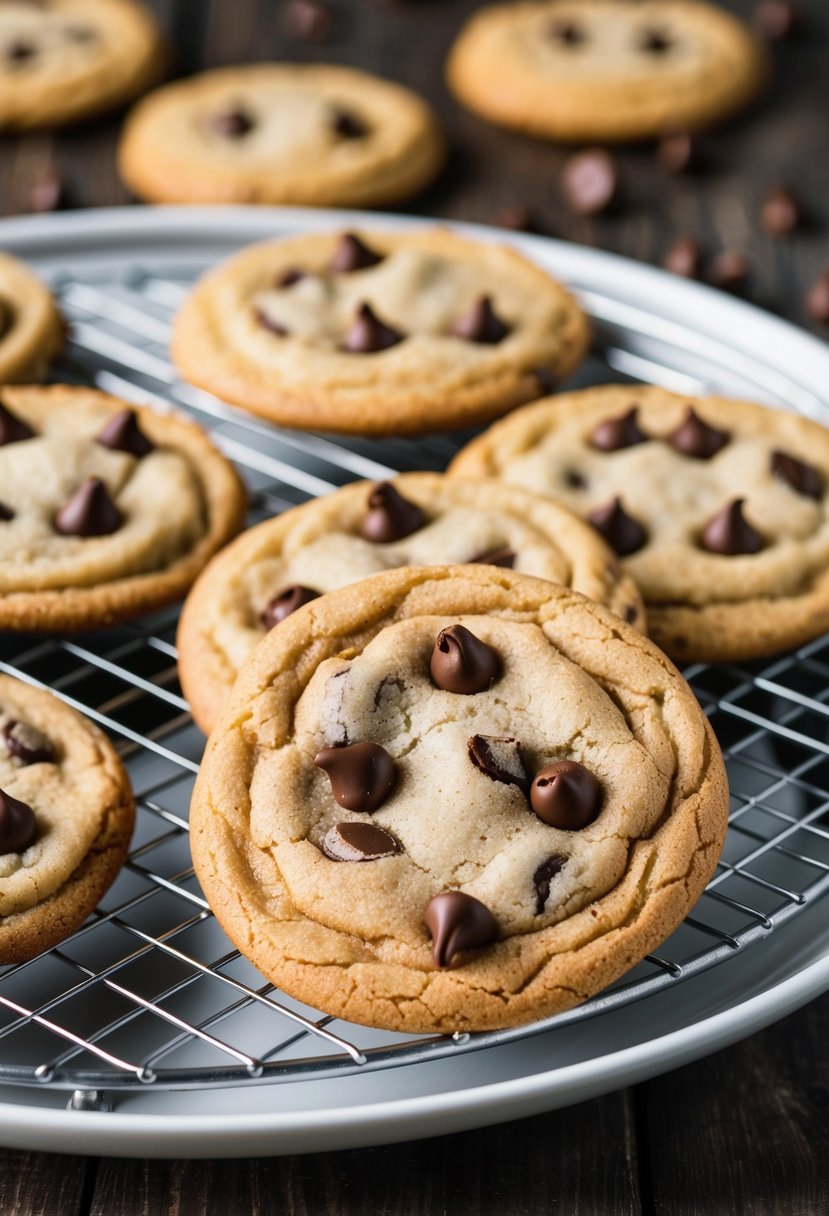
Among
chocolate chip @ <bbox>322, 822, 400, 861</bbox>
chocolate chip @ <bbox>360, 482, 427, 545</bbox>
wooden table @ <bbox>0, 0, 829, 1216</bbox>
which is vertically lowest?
wooden table @ <bbox>0, 0, 829, 1216</bbox>

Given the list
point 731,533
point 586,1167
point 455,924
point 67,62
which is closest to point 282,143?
point 67,62

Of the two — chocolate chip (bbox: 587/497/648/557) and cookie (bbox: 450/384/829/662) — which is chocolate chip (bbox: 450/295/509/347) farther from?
chocolate chip (bbox: 587/497/648/557)

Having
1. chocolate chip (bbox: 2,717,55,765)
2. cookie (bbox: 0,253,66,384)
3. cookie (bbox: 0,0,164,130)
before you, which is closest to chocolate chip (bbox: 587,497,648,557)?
chocolate chip (bbox: 2,717,55,765)

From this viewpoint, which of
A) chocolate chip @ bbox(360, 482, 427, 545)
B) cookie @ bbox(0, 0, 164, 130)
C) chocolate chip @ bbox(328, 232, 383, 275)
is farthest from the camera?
cookie @ bbox(0, 0, 164, 130)

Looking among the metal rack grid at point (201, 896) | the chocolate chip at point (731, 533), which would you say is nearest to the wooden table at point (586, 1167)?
the metal rack grid at point (201, 896)

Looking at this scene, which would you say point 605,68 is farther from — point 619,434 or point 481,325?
point 619,434

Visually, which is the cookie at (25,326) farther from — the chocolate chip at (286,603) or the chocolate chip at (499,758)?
the chocolate chip at (499,758)

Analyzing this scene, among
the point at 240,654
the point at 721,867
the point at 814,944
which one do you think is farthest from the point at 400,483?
the point at 814,944
